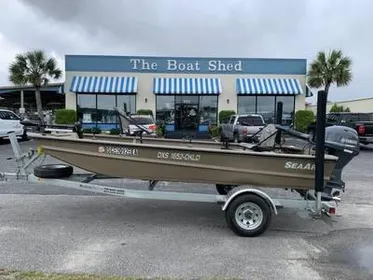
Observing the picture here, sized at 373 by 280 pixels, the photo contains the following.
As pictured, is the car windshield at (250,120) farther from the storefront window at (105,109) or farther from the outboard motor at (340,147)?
the outboard motor at (340,147)

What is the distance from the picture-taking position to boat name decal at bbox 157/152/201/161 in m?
6.04

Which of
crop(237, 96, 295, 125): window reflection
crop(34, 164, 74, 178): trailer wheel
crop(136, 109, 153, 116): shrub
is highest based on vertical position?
crop(237, 96, 295, 125): window reflection

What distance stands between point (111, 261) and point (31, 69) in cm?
2945

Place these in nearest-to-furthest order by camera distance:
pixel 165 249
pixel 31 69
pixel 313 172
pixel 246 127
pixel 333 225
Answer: pixel 165 249 → pixel 313 172 → pixel 333 225 → pixel 246 127 → pixel 31 69

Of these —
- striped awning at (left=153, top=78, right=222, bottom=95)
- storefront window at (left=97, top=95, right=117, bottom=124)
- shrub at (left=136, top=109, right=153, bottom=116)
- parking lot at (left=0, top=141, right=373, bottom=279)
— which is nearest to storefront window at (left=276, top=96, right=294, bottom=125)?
striped awning at (left=153, top=78, right=222, bottom=95)

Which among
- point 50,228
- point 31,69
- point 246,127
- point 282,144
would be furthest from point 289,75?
point 50,228

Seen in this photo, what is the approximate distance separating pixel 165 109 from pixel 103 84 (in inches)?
179

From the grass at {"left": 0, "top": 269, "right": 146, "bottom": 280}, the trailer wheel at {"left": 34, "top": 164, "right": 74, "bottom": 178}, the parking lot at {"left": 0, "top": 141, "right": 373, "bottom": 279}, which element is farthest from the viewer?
the trailer wheel at {"left": 34, "top": 164, "right": 74, "bottom": 178}

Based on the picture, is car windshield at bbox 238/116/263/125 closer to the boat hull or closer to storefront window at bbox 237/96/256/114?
storefront window at bbox 237/96/256/114

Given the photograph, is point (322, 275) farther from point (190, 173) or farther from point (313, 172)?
point (190, 173)

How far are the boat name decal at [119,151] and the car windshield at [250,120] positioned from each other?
647 inches

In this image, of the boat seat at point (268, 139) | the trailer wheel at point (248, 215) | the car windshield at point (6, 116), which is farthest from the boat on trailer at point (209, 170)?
the car windshield at point (6, 116)

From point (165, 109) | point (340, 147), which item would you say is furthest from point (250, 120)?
point (340, 147)

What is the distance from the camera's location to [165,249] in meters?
5.38
